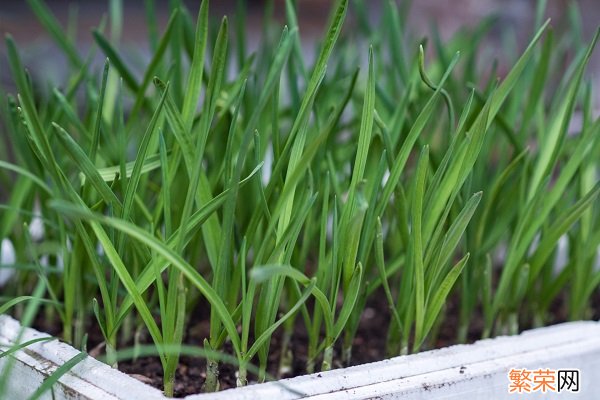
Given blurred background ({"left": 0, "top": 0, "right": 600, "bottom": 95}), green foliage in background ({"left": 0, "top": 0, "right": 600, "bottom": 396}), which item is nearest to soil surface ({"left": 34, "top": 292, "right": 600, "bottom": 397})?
green foliage in background ({"left": 0, "top": 0, "right": 600, "bottom": 396})

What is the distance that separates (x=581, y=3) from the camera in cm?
226

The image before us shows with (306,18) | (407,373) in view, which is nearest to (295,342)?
(407,373)

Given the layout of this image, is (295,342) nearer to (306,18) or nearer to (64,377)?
(64,377)

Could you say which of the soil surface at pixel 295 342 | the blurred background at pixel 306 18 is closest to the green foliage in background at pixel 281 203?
the soil surface at pixel 295 342

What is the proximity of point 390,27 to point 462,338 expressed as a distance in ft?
1.14

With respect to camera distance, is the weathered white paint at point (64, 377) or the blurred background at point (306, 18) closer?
the weathered white paint at point (64, 377)

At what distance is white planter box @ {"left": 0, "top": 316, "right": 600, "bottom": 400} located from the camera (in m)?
0.62

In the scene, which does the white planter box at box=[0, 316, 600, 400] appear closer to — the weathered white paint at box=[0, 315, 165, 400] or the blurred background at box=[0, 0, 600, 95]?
the weathered white paint at box=[0, 315, 165, 400]

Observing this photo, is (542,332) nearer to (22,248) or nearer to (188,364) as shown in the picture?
(188,364)

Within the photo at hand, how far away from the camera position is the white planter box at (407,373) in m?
0.62

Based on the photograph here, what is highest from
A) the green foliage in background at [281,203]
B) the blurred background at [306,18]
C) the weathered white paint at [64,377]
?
the blurred background at [306,18]

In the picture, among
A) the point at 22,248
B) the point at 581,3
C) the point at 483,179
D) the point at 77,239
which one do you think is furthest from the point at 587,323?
the point at 581,3

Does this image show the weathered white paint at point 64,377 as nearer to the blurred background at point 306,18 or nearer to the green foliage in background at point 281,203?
the green foliage in background at point 281,203

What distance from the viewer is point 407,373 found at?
67 cm
